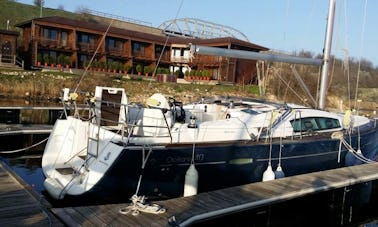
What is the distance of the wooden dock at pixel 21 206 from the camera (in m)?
5.05

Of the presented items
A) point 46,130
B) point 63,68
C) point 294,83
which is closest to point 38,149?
point 46,130

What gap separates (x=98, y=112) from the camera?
27.6 feet

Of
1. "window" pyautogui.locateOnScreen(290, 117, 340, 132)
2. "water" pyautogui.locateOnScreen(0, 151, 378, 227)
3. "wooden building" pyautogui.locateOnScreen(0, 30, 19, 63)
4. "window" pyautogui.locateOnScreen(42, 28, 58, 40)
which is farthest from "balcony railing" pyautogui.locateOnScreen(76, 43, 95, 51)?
"window" pyautogui.locateOnScreen(290, 117, 340, 132)

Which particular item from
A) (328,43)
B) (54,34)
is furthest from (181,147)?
(54,34)

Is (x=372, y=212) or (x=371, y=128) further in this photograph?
(x=371, y=128)

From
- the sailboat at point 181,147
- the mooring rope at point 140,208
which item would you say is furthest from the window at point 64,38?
the mooring rope at point 140,208

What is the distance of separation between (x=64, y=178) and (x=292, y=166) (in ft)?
17.2

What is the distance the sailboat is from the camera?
281 inches

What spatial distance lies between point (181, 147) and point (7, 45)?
1425 inches

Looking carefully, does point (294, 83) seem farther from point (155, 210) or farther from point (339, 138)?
point (155, 210)

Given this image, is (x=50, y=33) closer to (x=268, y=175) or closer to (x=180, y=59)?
(x=180, y=59)

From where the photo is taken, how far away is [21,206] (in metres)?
5.61

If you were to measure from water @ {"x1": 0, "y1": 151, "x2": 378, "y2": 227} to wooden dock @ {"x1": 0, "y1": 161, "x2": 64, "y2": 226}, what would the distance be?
948 mm

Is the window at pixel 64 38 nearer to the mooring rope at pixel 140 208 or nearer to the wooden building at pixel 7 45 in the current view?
the wooden building at pixel 7 45
